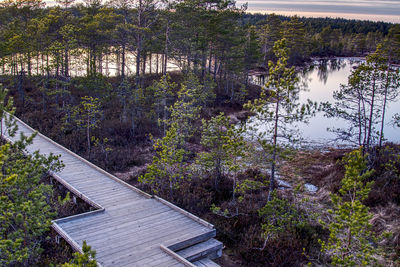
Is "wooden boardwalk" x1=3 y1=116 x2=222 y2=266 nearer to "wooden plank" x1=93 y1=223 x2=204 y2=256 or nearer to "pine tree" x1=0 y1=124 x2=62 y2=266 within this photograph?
"wooden plank" x1=93 y1=223 x2=204 y2=256

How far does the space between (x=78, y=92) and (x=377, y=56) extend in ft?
72.0

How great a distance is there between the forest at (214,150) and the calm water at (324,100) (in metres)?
1.84

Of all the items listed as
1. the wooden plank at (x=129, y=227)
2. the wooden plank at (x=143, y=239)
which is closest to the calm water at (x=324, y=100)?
the wooden plank at (x=143, y=239)

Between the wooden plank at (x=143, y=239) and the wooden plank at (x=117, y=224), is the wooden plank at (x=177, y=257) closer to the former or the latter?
the wooden plank at (x=143, y=239)

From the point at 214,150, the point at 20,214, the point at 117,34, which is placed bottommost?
the point at 214,150

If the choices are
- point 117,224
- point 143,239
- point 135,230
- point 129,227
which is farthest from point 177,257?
point 117,224

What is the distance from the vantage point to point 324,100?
34719mm

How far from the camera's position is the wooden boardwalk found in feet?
25.0

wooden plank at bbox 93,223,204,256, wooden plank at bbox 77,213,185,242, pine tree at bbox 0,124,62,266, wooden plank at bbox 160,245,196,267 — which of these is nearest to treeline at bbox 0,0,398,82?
wooden plank at bbox 77,213,185,242

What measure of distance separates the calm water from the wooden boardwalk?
7.05 m

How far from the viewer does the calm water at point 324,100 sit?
78.9 ft

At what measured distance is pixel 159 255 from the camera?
766cm

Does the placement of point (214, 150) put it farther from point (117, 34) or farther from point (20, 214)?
point (117, 34)

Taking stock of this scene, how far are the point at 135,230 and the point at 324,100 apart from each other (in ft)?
100
